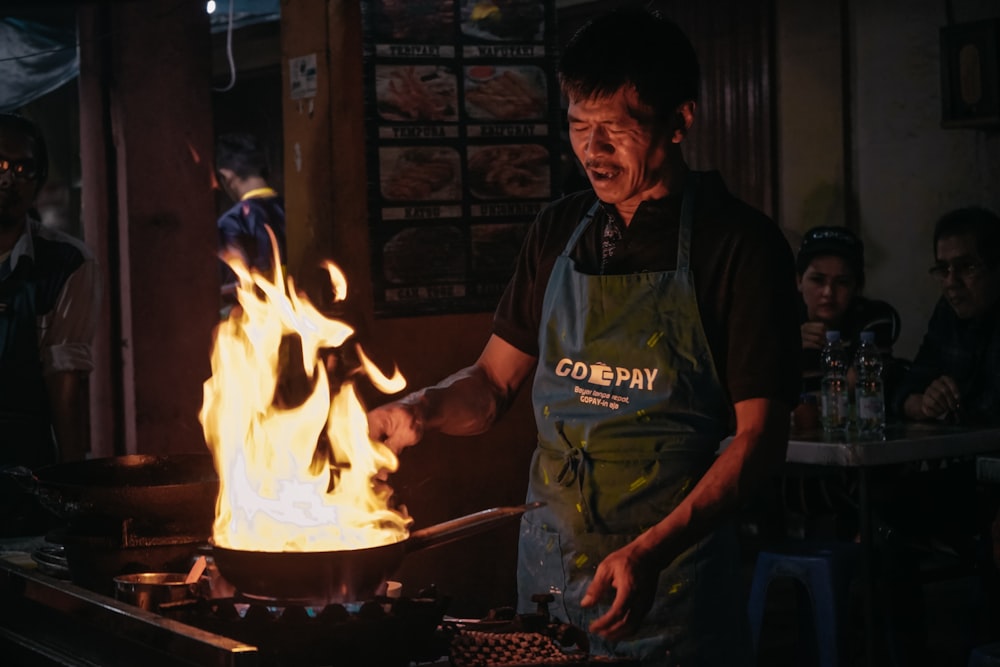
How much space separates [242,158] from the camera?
8352 mm

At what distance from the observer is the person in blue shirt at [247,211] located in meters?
7.75

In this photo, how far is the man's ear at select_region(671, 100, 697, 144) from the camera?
2879mm

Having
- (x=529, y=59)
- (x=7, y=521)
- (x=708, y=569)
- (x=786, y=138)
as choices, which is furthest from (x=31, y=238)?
(x=786, y=138)

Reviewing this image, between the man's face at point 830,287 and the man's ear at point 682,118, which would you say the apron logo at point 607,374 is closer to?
the man's ear at point 682,118

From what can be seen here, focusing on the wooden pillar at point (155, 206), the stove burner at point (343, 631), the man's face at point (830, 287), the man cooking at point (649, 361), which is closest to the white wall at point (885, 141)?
the man's face at point (830, 287)

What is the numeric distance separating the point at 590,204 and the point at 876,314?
3.94 meters

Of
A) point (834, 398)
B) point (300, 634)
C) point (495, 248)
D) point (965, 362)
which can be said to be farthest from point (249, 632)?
point (965, 362)

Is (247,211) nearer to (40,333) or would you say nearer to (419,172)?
(419,172)

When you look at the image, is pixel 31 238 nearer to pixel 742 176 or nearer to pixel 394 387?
pixel 394 387

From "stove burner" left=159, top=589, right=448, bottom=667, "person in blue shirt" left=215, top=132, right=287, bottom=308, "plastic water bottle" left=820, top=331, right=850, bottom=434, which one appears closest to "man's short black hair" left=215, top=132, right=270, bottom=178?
"person in blue shirt" left=215, top=132, right=287, bottom=308

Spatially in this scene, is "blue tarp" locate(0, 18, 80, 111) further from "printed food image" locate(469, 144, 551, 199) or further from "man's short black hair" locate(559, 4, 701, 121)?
"man's short black hair" locate(559, 4, 701, 121)

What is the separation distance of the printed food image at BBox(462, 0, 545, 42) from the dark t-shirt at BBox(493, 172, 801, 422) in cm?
257

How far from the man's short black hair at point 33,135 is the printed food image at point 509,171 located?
1.96 meters

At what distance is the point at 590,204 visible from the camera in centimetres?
318
